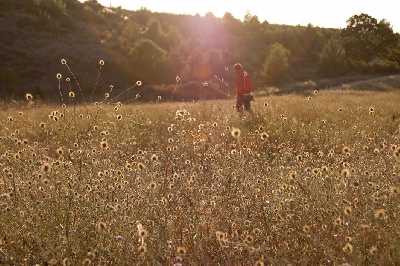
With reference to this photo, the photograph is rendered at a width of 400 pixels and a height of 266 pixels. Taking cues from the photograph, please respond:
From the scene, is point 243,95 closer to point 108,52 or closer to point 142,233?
point 142,233

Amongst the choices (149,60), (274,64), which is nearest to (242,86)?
(149,60)

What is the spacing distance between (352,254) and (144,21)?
66518 mm

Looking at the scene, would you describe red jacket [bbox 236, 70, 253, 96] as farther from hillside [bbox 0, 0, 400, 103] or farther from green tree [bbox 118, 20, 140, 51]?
green tree [bbox 118, 20, 140, 51]

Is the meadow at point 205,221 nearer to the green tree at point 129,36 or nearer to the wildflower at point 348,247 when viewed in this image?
the wildflower at point 348,247

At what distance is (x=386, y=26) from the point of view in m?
59.0

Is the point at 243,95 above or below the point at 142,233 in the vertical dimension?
above

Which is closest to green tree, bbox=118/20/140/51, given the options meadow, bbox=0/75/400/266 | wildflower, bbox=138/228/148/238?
meadow, bbox=0/75/400/266

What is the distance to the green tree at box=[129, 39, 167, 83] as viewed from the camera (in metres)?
37.2

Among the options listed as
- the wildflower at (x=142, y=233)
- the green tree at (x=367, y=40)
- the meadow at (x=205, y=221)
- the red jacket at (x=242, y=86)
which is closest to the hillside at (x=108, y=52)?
the green tree at (x=367, y=40)

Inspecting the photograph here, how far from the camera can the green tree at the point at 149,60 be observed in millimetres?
37188

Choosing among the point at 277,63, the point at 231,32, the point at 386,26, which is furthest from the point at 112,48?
the point at 386,26

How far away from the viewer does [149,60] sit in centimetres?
3731

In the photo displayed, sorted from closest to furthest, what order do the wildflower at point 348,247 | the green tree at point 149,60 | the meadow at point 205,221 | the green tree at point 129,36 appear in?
the wildflower at point 348,247, the meadow at point 205,221, the green tree at point 149,60, the green tree at point 129,36

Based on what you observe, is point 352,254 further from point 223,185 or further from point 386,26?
point 386,26
